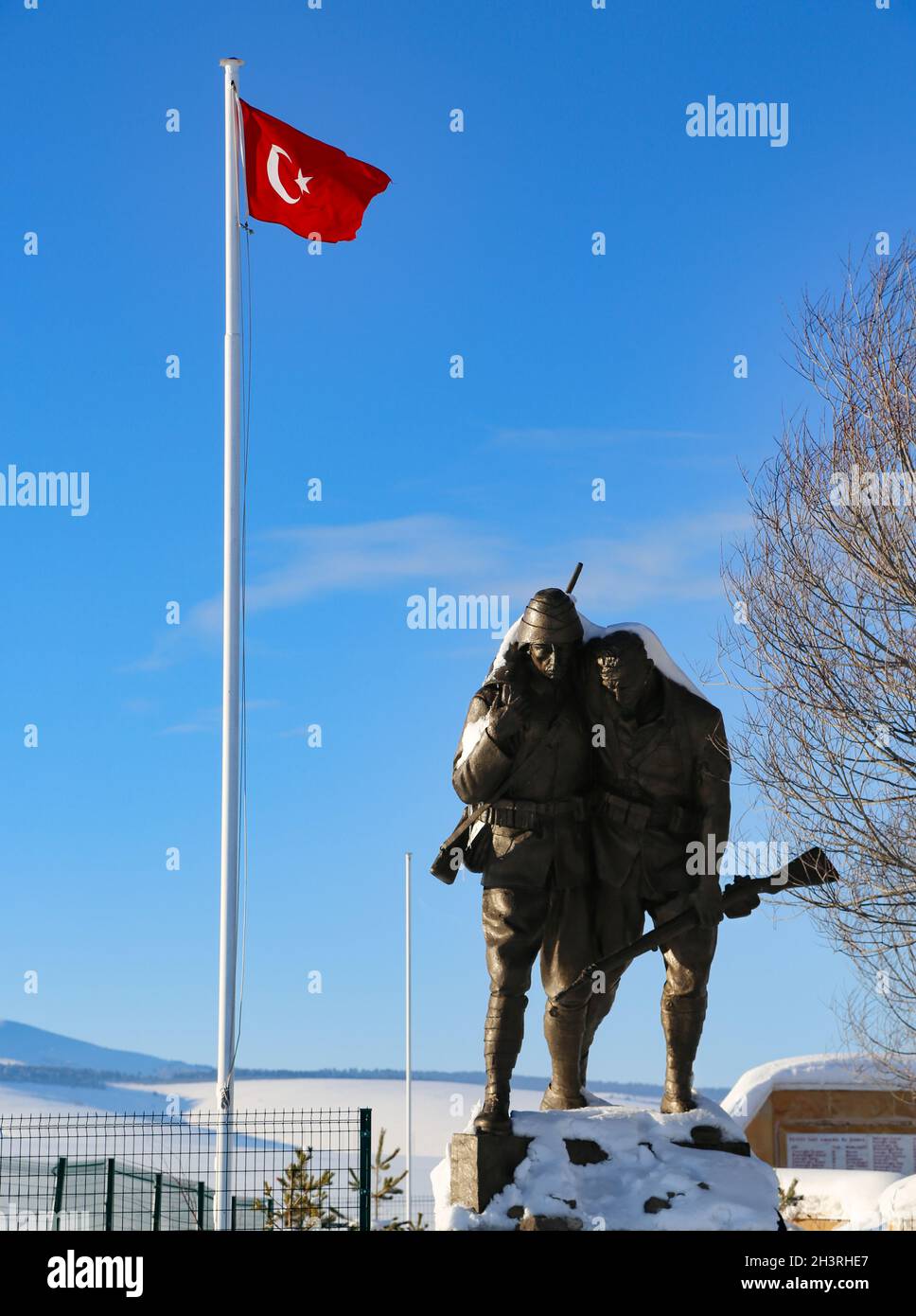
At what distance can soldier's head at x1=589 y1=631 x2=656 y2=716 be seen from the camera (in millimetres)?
8664

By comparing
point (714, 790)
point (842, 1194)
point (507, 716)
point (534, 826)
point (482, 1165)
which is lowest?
point (842, 1194)

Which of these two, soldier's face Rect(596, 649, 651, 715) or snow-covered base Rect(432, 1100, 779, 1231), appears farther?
soldier's face Rect(596, 649, 651, 715)

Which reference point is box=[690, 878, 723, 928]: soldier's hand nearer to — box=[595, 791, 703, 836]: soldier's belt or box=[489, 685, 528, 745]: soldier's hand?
box=[595, 791, 703, 836]: soldier's belt

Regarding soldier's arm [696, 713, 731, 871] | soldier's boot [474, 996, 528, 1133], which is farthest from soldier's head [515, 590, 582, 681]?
soldier's boot [474, 996, 528, 1133]

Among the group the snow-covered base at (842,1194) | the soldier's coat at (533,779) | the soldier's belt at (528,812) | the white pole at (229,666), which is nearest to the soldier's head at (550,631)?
the soldier's coat at (533,779)

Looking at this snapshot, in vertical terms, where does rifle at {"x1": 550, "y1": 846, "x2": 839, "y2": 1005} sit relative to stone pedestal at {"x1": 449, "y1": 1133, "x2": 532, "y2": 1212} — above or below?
above

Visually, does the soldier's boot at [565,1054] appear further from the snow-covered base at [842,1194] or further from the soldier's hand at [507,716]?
the snow-covered base at [842,1194]

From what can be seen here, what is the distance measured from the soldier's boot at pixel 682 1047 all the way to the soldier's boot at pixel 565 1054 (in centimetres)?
51

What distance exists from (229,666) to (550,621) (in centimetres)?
528

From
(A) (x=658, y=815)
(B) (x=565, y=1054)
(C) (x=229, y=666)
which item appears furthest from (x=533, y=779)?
(C) (x=229, y=666)

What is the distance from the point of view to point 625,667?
8656 millimetres

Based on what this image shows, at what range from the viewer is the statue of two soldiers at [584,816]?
8.56m

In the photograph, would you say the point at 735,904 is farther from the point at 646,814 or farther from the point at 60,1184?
the point at 60,1184
